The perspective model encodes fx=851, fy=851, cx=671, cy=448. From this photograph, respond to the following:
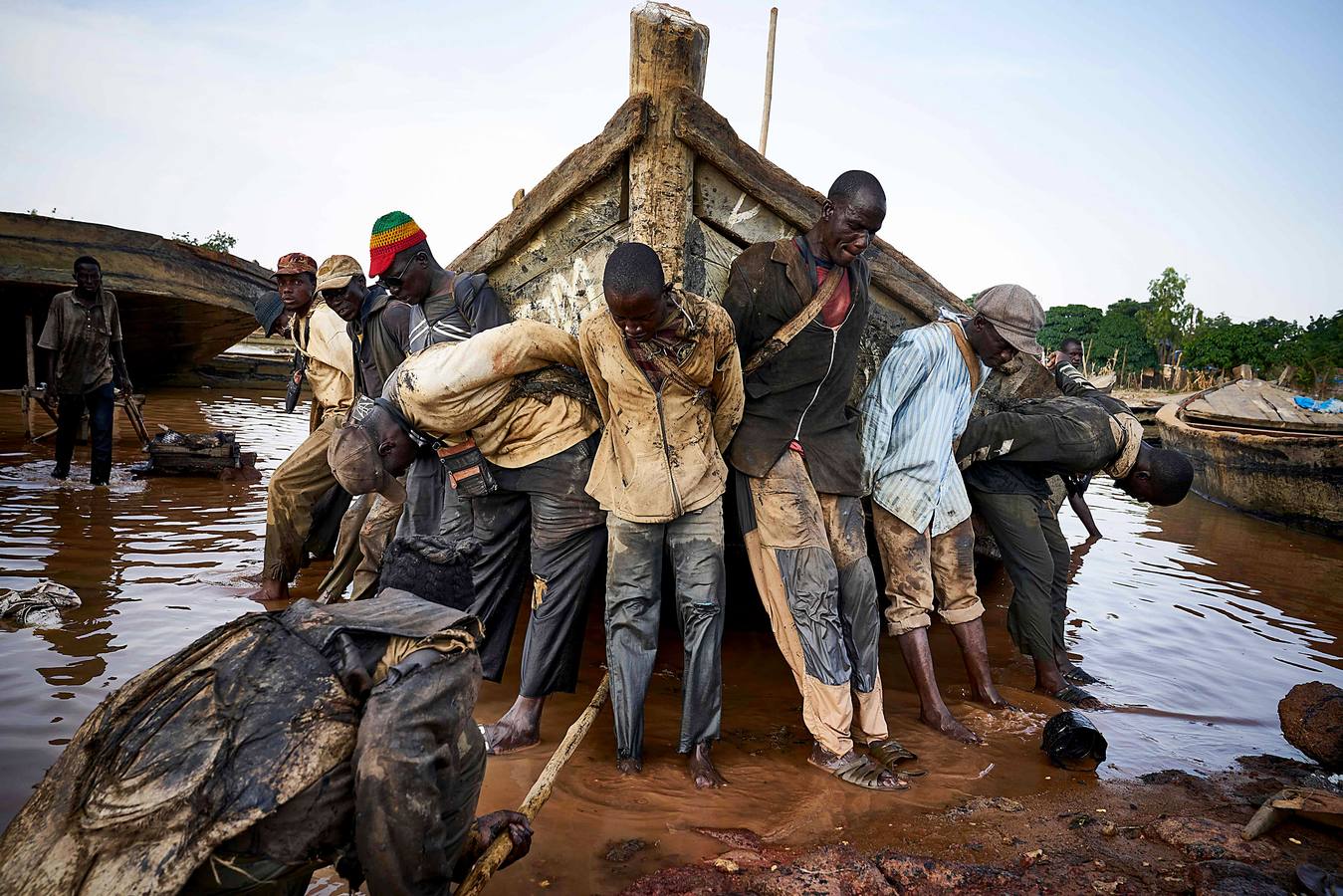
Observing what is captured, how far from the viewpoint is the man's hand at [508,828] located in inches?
78.5

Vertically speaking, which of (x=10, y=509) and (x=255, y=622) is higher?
(x=255, y=622)

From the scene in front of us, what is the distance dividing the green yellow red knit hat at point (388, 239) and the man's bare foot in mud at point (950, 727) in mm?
2946

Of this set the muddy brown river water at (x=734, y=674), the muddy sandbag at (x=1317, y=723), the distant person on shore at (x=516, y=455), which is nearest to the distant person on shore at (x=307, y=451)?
the muddy brown river water at (x=734, y=674)

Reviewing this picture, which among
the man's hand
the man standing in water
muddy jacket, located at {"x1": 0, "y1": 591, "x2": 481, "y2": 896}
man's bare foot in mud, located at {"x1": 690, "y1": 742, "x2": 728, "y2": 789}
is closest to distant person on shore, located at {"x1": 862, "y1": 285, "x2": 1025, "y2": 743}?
the man standing in water

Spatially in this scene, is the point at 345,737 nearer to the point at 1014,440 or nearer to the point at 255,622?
the point at 255,622

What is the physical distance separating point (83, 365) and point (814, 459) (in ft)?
21.4

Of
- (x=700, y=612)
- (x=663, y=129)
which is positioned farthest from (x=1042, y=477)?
(x=663, y=129)

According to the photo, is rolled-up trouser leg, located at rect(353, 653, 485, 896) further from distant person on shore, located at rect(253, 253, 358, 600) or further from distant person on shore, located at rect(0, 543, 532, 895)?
distant person on shore, located at rect(253, 253, 358, 600)

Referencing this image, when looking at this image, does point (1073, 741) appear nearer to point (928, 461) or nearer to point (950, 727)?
point (950, 727)

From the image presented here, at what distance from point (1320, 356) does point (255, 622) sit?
3204 cm

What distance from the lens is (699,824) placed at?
2650 mm

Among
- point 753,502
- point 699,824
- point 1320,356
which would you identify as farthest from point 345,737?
point 1320,356

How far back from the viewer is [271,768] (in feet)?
4.87

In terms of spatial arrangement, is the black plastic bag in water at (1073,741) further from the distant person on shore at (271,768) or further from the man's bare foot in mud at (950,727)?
the distant person on shore at (271,768)
